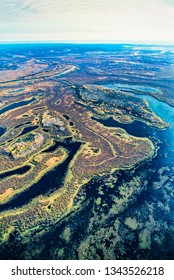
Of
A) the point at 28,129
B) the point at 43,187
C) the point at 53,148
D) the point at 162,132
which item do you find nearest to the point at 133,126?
the point at 162,132

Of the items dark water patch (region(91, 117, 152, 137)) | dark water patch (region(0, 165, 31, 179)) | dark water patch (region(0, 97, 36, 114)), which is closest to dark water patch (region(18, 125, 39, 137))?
dark water patch (region(0, 165, 31, 179))

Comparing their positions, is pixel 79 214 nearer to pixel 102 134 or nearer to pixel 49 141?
pixel 49 141

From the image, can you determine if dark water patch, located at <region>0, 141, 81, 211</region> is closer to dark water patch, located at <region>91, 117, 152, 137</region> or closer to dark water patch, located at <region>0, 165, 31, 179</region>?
dark water patch, located at <region>0, 165, 31, 179</region>

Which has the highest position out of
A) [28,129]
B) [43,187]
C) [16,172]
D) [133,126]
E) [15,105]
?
[15,105]

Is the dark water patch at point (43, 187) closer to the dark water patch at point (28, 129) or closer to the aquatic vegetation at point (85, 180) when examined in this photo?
the aquatic vegetation at point (85, 180)

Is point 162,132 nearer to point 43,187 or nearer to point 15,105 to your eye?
point 43,187

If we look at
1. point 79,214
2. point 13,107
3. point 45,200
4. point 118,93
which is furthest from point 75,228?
point 118,93
